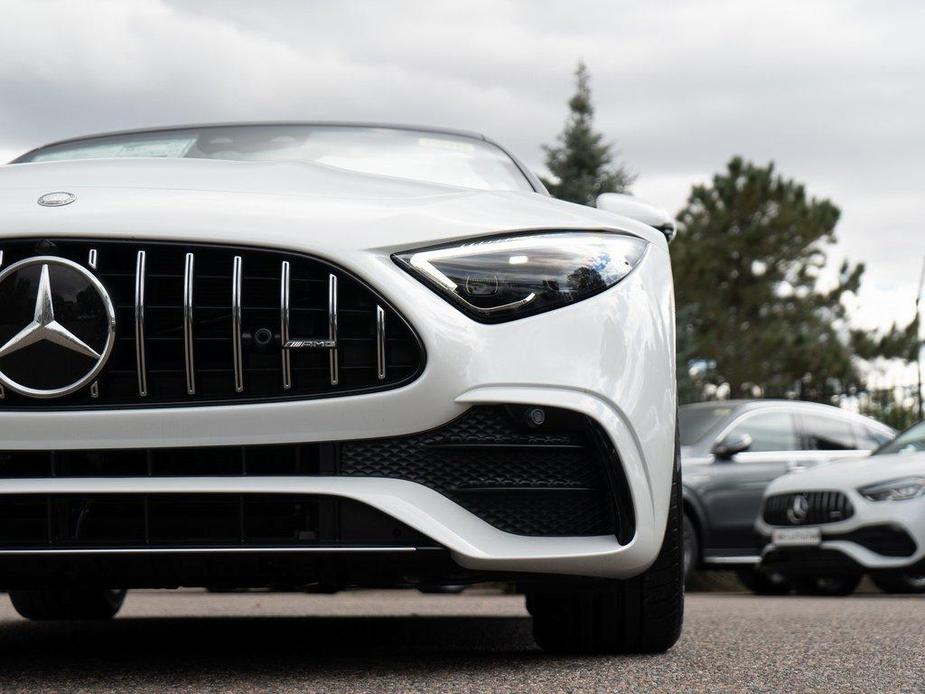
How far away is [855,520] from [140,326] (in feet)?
23.8

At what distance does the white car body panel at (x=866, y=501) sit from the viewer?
29.4 feet

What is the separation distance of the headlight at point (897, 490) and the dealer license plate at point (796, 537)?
43cm

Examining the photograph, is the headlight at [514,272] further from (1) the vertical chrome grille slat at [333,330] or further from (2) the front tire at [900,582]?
(2) the front tire at [900,582]

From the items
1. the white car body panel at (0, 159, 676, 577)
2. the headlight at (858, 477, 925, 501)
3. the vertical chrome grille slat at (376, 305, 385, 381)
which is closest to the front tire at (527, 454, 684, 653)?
the white car body panel at (0, 159, 676, 577)

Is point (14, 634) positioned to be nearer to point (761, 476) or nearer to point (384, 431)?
point (384, 431)

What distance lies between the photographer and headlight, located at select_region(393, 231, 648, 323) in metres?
2.91

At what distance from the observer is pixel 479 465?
2.92 metres

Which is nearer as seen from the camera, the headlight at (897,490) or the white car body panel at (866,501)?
the white car body panel at (866,501)

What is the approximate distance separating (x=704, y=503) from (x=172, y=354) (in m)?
7.99

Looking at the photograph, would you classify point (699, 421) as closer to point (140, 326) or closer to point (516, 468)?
point (516, 468)

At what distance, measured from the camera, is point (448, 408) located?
2871mm

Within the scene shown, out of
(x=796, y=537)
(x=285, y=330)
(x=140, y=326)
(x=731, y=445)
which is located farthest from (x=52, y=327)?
(x=731, y=445)

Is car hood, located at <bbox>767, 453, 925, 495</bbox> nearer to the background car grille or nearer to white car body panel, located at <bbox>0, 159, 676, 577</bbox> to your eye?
white car body panel, located at <bbox>0, 159, 676, 577</bbox>

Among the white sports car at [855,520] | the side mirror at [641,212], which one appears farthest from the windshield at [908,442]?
the side mirror at [641,212]
